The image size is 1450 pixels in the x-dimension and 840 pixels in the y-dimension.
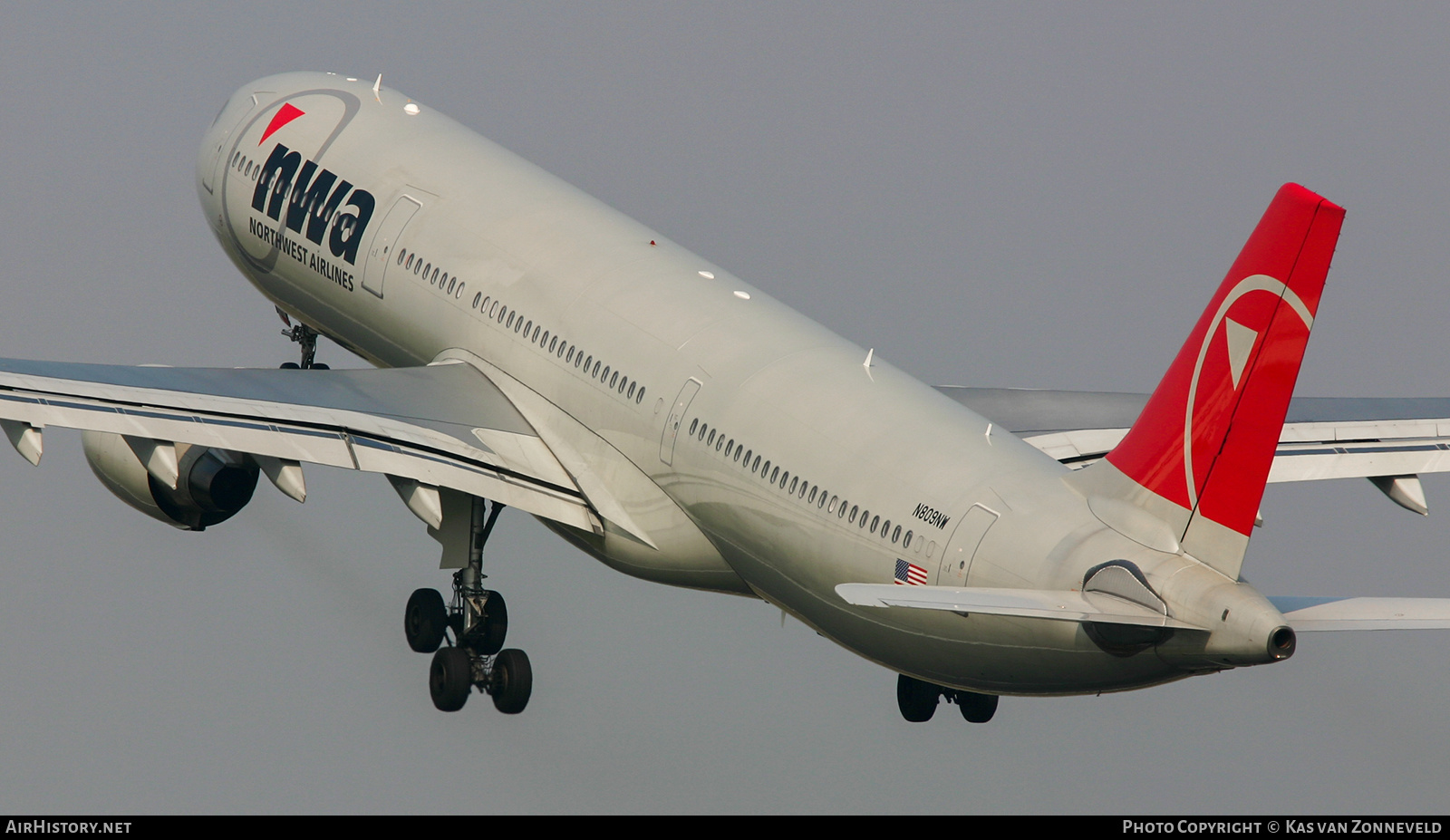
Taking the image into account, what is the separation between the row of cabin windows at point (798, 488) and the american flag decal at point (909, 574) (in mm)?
226

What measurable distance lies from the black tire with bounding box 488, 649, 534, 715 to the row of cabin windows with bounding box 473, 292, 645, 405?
4.07m

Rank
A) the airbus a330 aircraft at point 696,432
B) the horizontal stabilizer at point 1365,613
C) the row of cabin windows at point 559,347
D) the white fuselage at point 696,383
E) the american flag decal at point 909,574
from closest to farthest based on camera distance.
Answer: the horizontal stabilizer at point 1365,613
the airbus a330 aircraft at point 696,432
the white fuselage at point 696,383
the american flag decal at point 909,574
the row of cabin windows at point 559,347

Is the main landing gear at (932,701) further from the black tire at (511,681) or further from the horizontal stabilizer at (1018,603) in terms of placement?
the horizontal stabilizer at (1018,603)

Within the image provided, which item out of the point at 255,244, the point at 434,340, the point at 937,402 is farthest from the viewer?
the point at 255,244

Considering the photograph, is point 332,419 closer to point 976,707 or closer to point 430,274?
point 430,274

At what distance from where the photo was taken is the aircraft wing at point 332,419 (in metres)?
29.7

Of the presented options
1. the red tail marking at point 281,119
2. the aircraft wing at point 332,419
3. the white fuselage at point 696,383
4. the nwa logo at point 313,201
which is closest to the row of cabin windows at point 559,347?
the white fuselage at point 696,383

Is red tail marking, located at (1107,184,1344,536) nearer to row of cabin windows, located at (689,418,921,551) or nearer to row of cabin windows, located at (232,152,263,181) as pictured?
row of cabin windows, located at (689,418,921,551)

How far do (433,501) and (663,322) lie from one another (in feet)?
13.2

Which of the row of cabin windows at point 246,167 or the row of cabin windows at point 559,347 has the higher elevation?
the row of cabin windows at point 246,167

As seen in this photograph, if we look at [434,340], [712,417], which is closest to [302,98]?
[434,340]

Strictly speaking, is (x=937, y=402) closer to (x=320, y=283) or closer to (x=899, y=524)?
(x=899, y=524)

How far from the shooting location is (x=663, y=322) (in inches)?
1309

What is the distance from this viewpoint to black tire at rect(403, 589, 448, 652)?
34750mm
